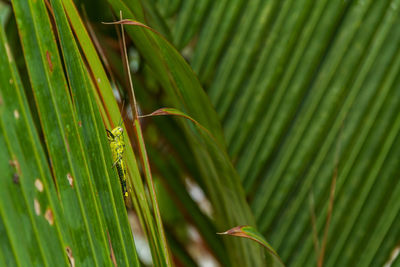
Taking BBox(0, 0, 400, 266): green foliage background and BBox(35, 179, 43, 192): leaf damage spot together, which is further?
BBox(0, 0, 400, 266): green foliage background

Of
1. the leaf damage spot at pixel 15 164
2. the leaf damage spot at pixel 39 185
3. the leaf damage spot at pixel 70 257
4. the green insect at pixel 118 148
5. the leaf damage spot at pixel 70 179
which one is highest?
the leaf damage spot at pixel 15 164

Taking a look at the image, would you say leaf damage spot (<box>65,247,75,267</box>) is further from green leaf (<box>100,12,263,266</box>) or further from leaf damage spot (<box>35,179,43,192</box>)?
green leaf (<box>100,12,263,266</box>)

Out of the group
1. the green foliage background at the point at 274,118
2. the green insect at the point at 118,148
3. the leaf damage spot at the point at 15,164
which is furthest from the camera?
the green foliage background at the point at 274,118

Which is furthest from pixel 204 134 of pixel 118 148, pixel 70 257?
pixel 70 257

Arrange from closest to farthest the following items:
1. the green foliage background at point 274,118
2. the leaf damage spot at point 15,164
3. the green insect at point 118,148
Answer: the leaf damage spot at point 15,164 < the green insect at point 118,148 < the green foliage background at point 274,118

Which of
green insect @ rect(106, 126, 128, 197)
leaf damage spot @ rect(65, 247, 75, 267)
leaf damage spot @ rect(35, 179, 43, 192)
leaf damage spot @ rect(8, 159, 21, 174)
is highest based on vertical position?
leaf damage spot @ rect(8, 159, 21, 174)

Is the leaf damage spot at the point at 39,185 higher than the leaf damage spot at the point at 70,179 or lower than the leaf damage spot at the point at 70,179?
higher

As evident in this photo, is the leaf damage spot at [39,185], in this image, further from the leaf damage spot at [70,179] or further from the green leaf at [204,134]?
the green leaf at [204,134]

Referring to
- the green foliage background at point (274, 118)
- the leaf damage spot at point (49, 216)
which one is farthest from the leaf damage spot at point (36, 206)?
the green foliage background at point (274, 118)

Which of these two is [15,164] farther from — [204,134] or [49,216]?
[204,134]

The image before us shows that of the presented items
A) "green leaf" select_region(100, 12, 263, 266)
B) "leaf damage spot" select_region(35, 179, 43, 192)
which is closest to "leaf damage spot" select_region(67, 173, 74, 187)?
"leaf damage spot" select_region(35, 179, 43, 192)

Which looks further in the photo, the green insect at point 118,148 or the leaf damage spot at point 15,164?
the green insect at point 118,148

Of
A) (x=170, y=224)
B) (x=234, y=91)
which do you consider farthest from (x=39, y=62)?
(x=170, y=224)
